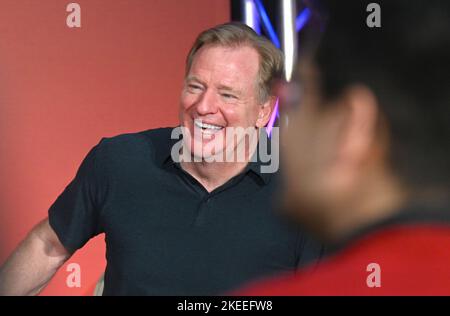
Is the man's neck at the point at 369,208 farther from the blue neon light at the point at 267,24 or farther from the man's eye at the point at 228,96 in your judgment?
the man's eye at the point at 228,96

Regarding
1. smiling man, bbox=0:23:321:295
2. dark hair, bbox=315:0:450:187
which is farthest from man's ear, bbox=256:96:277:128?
dark hair, bbox=315:0:450:187

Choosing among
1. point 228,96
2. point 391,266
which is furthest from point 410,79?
point 228,96

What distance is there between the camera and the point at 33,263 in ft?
3.36

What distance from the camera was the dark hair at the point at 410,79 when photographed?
57.1 inches

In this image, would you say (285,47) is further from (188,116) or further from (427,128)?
(188,116)

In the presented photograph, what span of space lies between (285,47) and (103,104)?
44 centimetres

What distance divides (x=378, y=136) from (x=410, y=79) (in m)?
0.14

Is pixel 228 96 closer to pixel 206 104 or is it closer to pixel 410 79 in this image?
pixel 206 104

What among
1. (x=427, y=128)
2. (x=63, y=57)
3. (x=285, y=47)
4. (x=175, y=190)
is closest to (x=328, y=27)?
(x=285, y=47)

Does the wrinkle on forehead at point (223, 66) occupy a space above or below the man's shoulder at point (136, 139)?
above

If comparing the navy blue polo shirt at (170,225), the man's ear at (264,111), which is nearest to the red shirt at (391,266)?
the navy blue polo shirt at (170,225)

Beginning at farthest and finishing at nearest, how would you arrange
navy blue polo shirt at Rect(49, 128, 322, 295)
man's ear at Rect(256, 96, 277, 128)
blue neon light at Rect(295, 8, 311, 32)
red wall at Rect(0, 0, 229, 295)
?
blue neon light at Rect(295, 8, 311, 32) → red wall at Rect(0, 0, 229, 295) → man's ear at Rect(256, 96, 277, 128) → navy blue polo shirt at Rect(49, 128, 322, 295)

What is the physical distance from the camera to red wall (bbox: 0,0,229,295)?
1.42 meters

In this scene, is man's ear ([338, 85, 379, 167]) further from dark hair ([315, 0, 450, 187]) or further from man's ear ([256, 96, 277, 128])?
man's ear ([256, 96, 277, 128])
